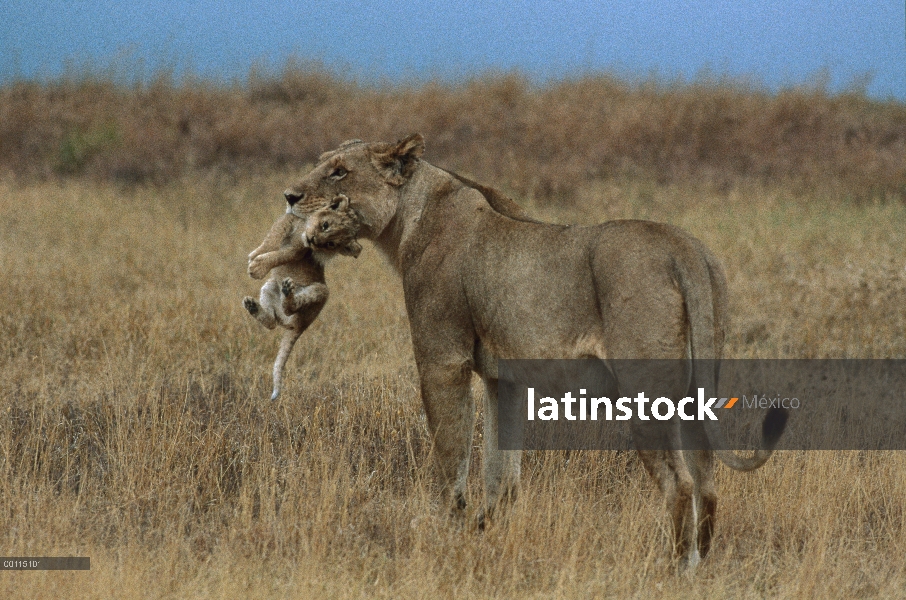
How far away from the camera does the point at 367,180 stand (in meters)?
Answer: 5.50

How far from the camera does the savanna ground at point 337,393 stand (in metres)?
5.09

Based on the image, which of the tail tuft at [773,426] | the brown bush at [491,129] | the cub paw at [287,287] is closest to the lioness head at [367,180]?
the cub paw at [287,287]

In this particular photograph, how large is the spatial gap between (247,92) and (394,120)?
13.4ft

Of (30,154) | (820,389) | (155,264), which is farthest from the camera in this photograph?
(30,154)

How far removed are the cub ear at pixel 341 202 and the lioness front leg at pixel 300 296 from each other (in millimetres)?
573

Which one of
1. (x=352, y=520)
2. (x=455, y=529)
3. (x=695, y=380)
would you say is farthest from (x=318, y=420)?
(x=695, y=380)

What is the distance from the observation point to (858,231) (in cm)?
1496

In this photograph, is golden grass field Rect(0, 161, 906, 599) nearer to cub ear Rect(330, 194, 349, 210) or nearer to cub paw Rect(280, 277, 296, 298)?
cub paw Rect(280, 277, 296, 298)

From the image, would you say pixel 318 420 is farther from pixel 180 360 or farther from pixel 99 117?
pixel 99 117

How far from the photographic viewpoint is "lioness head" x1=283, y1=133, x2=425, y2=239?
548cm

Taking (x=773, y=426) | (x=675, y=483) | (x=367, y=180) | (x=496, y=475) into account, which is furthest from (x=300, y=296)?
(x=773, y=426)

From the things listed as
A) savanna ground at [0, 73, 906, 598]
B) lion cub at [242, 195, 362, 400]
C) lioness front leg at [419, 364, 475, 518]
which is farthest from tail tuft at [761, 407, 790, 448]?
lion cub at [242, 195, 362, 400]

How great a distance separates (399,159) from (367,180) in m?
0.20

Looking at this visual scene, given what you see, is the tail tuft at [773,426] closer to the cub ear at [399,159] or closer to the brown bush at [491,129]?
the cub ear at [399,159]
